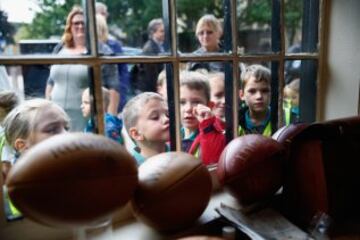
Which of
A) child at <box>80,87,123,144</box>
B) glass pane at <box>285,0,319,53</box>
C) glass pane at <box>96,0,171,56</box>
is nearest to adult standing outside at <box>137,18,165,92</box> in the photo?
glass pane at <box>96,0,171,56</box>

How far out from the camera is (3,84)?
2.21 ft

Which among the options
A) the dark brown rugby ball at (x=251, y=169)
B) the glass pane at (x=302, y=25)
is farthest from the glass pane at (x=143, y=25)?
the glass pane at (x=302, y=25)

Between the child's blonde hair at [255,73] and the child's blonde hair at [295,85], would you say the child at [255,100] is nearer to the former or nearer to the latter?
the child's blonde hair at [255,73]

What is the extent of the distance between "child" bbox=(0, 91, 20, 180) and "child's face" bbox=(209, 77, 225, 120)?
54 centimetres

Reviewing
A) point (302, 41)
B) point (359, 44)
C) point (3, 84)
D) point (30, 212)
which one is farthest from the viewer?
point (302, 41)

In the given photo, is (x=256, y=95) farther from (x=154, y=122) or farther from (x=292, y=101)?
(x=154, y=122)

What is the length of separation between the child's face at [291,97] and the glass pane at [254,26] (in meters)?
0.17

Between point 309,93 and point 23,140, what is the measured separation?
37.7 inches

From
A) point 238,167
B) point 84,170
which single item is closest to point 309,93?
point 238,167

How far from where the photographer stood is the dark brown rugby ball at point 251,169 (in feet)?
2.69

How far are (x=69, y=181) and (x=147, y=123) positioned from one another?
0.38 metres

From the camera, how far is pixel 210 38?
1005 millimetres

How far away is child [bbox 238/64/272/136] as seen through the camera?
1.08 metres

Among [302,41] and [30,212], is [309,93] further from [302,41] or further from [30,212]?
[30,212]
